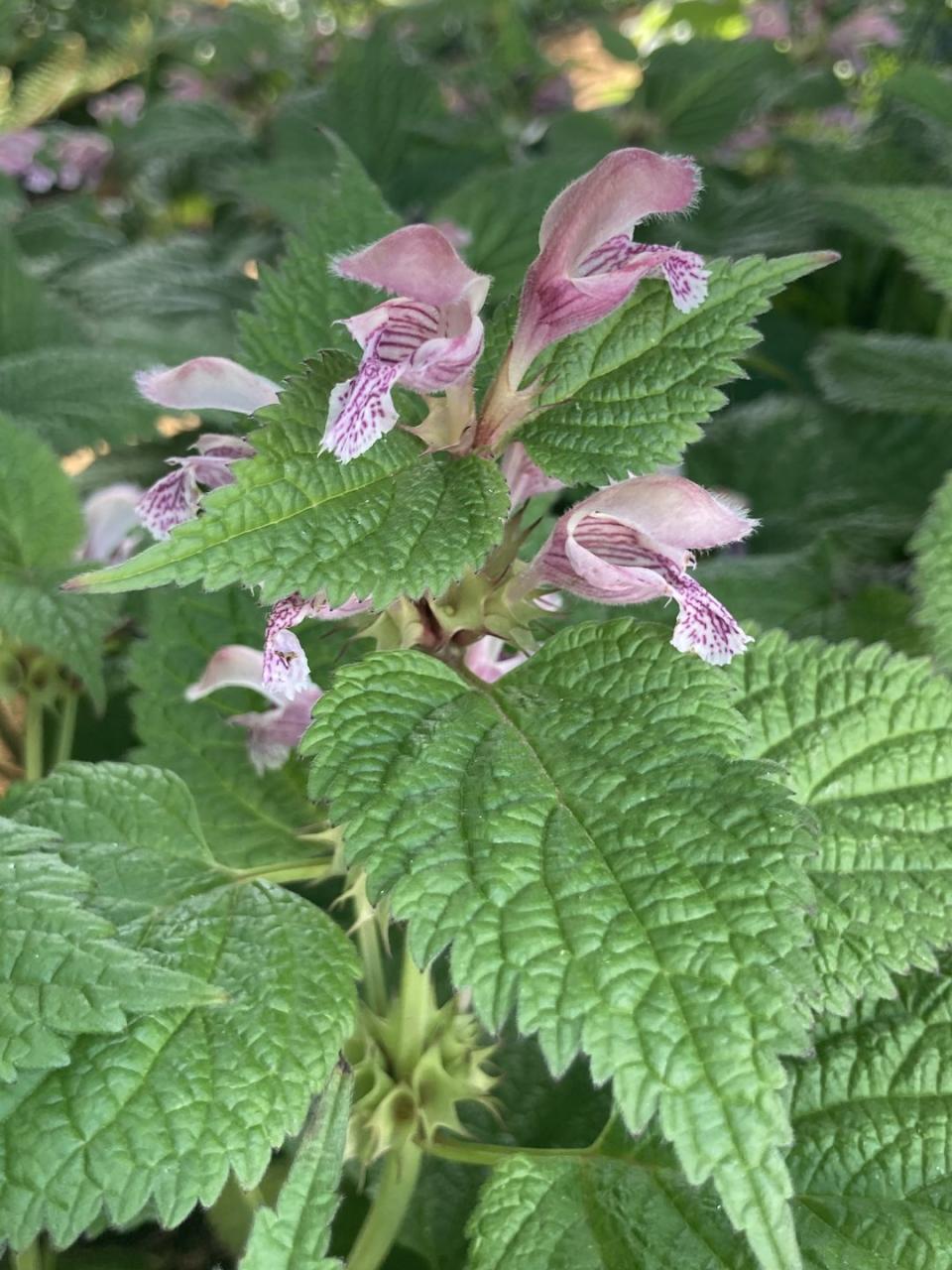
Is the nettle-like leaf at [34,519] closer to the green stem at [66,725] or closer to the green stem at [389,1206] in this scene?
the green stem at [66,725]

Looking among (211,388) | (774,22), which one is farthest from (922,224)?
(774,22)

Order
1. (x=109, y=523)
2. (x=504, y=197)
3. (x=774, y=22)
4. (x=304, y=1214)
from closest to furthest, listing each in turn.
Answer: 1. (x=304, y=1214)
2. (x=109, y=523)
3. (x=504, y=197)
4. (x=774, y=22)

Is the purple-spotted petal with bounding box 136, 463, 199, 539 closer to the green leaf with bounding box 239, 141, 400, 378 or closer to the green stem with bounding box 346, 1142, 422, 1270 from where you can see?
the green leaf with bounding box 239, 141, 400, 378

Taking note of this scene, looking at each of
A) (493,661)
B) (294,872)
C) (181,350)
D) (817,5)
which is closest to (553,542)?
(493,661)

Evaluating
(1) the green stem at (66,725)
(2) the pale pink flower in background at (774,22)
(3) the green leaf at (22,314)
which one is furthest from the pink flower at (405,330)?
(2) the pale pink flower in background at (774,22)

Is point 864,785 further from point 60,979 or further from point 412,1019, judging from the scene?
point 60,979

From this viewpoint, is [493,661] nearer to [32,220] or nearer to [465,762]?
[465,762]
